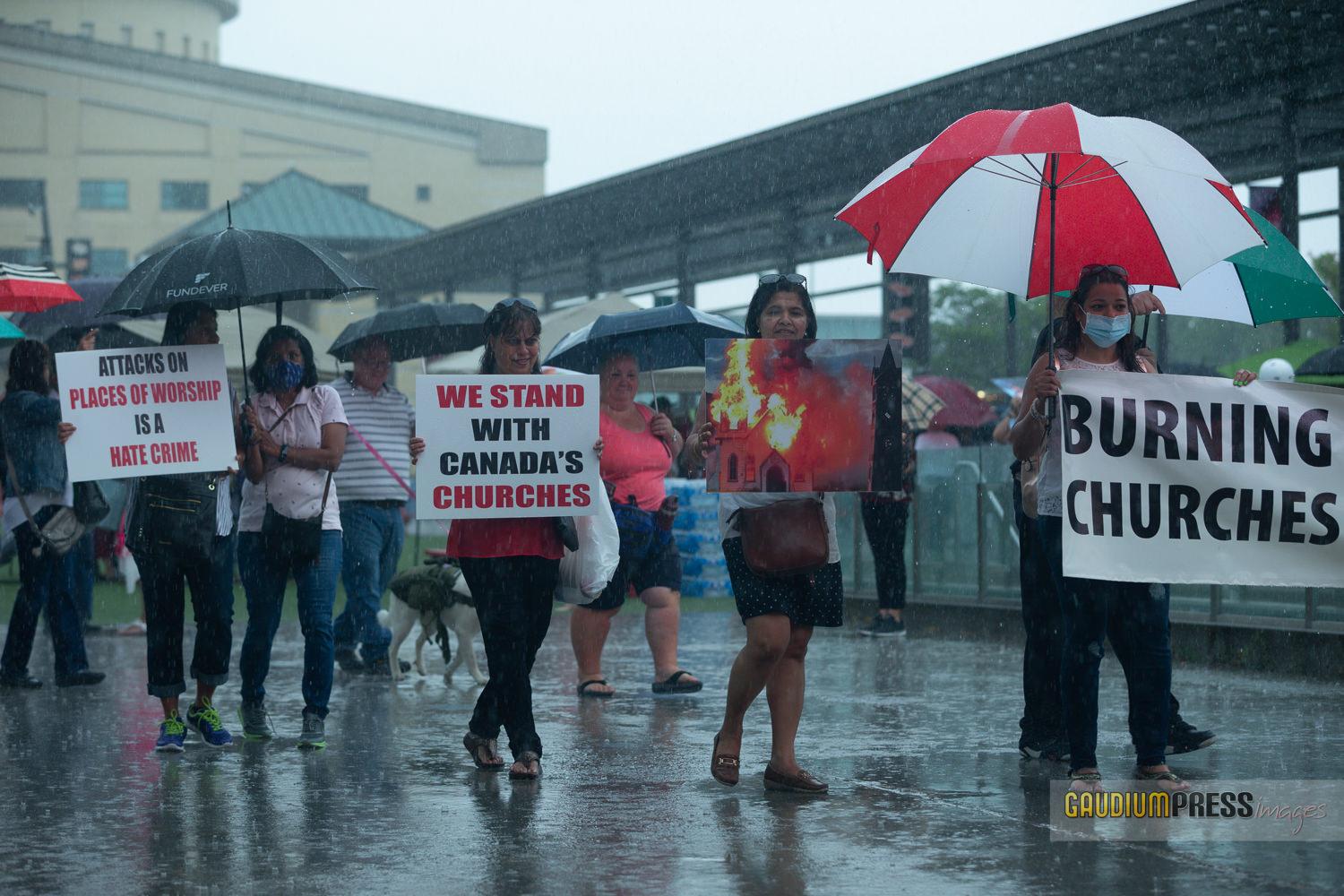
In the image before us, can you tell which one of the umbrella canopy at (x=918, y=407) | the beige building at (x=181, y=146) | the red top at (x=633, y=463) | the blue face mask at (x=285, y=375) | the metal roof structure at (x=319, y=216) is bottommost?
the red top at (x=633, y=463)

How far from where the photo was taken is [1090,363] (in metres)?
6.77

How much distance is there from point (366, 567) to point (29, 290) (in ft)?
8.94

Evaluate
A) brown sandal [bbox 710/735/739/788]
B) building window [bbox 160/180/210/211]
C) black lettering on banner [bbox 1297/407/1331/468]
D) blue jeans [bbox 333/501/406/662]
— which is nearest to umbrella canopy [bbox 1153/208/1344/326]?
black lettering on banner [bbox 1297/407/1331/468]

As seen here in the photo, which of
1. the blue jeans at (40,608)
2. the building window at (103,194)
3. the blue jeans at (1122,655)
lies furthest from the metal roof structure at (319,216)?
the blue jeans at (1122,655)

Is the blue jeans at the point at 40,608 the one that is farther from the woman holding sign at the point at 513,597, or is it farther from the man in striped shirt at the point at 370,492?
the woman holding sign at the point at 513,597

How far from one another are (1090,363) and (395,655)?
5596mm

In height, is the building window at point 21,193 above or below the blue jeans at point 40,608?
above

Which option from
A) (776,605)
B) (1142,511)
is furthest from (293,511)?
(1142,511)

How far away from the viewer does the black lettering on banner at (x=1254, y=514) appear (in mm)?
6734

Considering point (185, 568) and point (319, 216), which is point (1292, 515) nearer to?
point (185, 568)

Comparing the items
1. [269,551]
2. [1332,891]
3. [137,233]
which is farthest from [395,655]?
[137,233]

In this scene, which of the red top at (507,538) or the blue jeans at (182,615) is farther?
the blue jeans at (182,615)

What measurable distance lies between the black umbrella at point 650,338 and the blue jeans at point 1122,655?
12.1 ft

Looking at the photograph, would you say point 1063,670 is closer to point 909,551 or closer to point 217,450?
point 217,450
